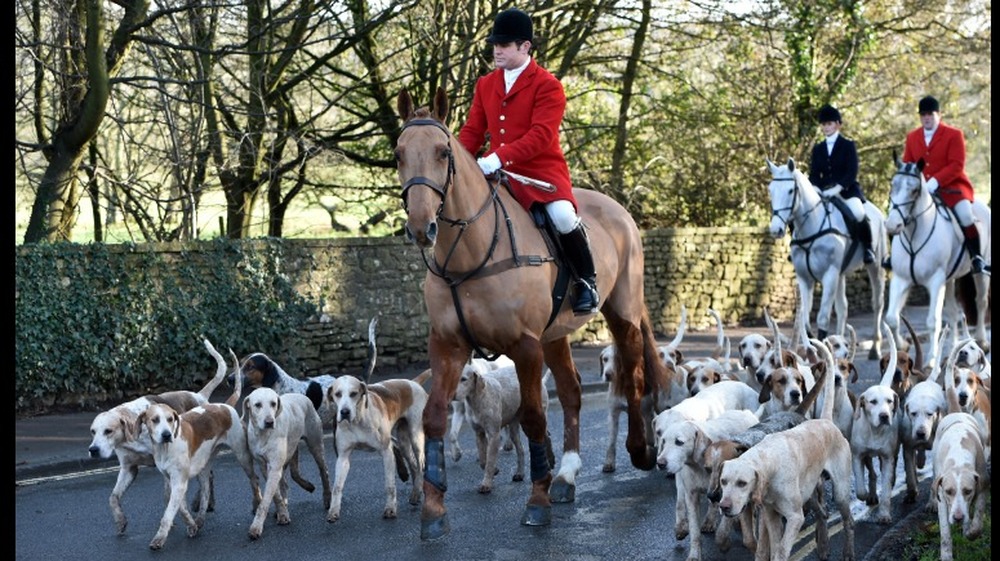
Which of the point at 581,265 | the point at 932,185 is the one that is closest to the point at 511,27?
the point at 581,265

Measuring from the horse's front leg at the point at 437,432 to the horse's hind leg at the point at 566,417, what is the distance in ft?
4.03

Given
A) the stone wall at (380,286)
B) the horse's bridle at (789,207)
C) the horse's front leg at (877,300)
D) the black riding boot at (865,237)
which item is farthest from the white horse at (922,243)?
the stone wall at (380,286)

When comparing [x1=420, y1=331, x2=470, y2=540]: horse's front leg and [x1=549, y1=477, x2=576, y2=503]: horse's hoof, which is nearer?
[x1=420, y1=331, x2=470, y2=540]: horse's front leg

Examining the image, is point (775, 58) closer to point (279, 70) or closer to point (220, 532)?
point (279, 70)

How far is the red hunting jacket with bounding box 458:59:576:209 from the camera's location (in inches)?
329

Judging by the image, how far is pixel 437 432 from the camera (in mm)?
7707

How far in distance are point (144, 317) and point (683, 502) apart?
24.2 feet

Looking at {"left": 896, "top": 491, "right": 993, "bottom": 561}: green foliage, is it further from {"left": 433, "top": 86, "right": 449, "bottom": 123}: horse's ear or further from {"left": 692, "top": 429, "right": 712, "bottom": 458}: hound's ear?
{"left": 433, "top": 86, "right": 449, "bottom": 123}: horse's ear

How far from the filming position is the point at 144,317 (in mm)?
13484

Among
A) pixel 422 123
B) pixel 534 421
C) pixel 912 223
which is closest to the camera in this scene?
pixel 422 123

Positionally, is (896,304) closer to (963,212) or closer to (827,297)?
(827,297)

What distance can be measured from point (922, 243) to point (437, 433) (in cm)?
877

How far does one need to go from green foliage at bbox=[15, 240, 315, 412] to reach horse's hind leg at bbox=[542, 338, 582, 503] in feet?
18.0

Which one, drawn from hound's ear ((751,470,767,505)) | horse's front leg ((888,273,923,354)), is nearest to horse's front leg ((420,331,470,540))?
hound's ear ((751,470,767,505))
